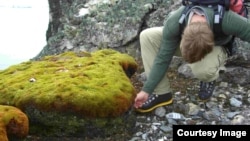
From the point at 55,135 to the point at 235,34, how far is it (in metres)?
2.39

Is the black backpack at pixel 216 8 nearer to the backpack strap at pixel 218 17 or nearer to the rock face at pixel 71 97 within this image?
Result: the backpack strap at pixel 218 17

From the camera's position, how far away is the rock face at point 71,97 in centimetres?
488

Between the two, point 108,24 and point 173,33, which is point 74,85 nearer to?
point 173,33

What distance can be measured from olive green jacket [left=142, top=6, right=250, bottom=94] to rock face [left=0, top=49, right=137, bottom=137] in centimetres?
40

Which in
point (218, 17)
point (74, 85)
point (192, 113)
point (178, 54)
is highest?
point (218, 17)

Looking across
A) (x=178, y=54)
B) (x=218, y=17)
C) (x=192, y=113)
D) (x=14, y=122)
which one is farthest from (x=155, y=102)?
(x=14, y=122)

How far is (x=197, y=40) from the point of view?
4.55 metres

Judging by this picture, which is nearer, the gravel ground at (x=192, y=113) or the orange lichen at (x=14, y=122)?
the orange lichen at (x=14, y=122)

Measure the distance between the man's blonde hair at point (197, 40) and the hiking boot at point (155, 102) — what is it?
1058mm

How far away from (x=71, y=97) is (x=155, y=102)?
1.21 metres

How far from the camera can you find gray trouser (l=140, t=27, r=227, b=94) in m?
5.30

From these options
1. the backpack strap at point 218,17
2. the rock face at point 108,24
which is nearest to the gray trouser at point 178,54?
the backpack strap at point 218,17

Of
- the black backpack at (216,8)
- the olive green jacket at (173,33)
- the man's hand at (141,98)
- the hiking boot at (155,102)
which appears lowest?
the hiking boot at (155,102)

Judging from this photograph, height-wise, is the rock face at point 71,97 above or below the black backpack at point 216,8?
below
